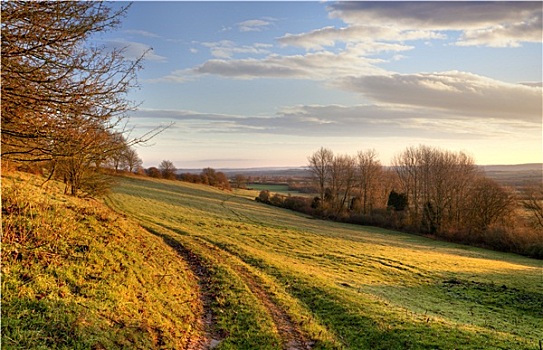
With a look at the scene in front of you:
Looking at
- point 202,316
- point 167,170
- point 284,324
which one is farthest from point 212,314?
point 167,170

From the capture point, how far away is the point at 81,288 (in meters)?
9.52

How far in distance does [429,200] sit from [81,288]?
2480 inches

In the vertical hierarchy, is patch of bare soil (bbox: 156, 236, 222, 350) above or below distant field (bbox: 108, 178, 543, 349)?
above

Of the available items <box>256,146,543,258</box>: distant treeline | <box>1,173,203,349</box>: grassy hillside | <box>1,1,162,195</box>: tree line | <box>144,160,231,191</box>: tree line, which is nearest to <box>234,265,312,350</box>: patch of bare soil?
<box>1,173,203,349</box>: grassy hillside

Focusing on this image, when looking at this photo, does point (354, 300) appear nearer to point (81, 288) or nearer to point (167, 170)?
point (81, 288)

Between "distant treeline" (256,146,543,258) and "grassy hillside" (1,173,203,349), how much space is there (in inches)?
1946

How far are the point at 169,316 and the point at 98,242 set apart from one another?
170 inches

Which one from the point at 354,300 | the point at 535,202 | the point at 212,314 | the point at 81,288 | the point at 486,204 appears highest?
the point at 535,202

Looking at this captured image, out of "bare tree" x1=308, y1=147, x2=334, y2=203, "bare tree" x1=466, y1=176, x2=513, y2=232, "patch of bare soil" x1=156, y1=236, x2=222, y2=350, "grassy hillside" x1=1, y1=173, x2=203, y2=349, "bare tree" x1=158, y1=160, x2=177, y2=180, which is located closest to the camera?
"grassy hillside" x1=1, y1=173, x2=203, y2=349

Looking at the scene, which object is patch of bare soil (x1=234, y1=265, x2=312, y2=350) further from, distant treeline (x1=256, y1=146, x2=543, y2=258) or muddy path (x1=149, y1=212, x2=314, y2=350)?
distant treeline (x1=256, y1=146, x2=543, y2=258)

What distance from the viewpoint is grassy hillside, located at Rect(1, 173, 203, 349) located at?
747 cm

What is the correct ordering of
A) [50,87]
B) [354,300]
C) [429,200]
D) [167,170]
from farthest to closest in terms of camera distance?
[167,170], [429,200], [354,300], [50,87]

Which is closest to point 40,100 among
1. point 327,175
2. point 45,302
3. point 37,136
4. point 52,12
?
point 37,136

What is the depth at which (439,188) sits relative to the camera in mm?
61625
